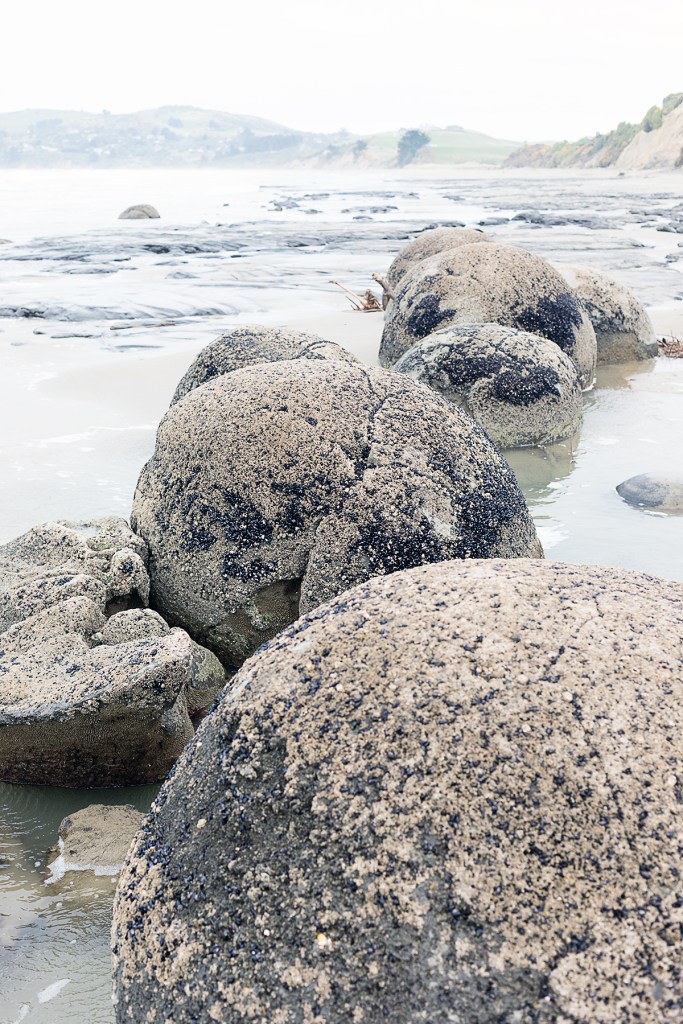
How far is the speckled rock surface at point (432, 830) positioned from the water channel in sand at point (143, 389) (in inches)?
21.8

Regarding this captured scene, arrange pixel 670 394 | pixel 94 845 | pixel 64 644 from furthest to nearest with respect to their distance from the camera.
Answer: pixel 670 394, pixel 64 644, pixel 94 845

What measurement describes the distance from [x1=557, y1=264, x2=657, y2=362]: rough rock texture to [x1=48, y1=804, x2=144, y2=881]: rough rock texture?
7.51 m

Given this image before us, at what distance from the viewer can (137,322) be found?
11422 millimetres

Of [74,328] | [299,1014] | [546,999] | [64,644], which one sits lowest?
[74,328]

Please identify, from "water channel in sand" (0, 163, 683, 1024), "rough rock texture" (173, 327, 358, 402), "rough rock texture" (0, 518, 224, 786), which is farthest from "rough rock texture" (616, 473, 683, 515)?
"rough rock texture" (0, 518, 224, 786)

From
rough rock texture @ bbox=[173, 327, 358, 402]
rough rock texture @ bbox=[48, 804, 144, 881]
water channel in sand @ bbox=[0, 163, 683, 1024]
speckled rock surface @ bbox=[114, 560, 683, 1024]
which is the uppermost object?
speckled rock surface @ bbox=[114, 560, 683, 1024]

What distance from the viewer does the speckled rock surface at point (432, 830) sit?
1.48 meters

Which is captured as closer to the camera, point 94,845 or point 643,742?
point 643,742

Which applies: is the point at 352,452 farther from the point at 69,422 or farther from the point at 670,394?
the point at 670,394

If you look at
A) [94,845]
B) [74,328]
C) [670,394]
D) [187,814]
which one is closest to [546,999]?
[187,814]

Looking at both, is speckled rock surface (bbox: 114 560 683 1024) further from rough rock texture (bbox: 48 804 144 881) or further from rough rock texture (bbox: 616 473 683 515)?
rough rock texture (bbox: 616 473 683 515)

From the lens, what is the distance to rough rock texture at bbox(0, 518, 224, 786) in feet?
9.04

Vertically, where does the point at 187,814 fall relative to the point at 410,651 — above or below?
below

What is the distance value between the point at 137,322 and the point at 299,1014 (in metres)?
A: 10.6
